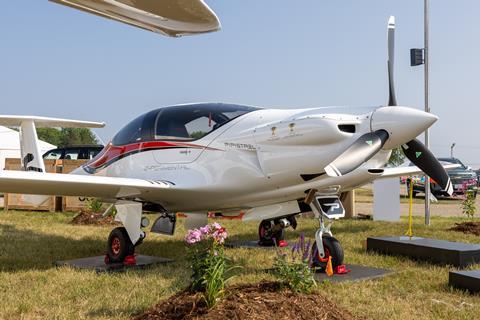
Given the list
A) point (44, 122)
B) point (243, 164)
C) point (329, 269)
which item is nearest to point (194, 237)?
point (243, 164)

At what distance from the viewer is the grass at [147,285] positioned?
439 cm

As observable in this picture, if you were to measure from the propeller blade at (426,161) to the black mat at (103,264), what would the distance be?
3878mm

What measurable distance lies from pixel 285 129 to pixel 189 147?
5.85 ft

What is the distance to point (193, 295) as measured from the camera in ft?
12.6

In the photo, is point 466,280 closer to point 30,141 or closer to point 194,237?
point 194,237

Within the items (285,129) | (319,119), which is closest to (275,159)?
(285,129)

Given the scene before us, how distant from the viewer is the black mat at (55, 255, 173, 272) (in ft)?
21.6

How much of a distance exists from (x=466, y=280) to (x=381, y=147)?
5.55 ft

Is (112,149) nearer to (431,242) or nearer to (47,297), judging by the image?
(47,297)

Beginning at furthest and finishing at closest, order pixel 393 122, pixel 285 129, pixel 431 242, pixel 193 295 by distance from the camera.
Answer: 1. pixel 431 242
2. pixel 285 129
3. pixel 393 122
4. pixel 193 295

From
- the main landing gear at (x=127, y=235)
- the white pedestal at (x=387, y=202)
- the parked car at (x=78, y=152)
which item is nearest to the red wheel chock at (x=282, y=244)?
the main landing gear at (x=127, y=235)

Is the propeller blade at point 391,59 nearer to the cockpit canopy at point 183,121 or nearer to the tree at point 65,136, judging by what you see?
the cockpit canopy at point 183,121

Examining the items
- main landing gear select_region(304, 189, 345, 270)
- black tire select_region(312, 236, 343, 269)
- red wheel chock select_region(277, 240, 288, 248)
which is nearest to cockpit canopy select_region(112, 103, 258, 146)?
main landing gear select_region(304, 189, 345, 270)

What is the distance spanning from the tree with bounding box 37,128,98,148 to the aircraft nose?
130611 millimetres
